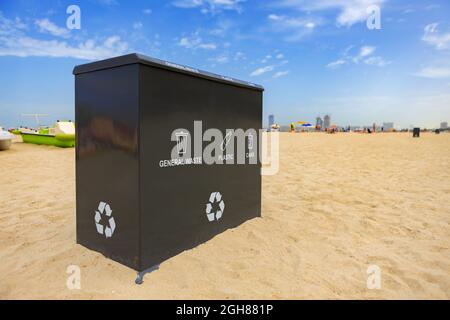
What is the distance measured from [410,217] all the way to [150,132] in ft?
11.5

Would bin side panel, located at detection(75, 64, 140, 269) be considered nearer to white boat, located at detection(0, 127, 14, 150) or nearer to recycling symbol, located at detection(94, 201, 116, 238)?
recycling symbol, located at detection(94, 201, 116, 238)

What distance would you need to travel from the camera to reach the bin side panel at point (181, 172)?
220 centimetres

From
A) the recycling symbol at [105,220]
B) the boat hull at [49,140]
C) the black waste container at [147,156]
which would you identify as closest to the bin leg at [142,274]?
the black waste container at [147,156]

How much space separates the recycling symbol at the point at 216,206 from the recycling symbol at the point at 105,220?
86 centimetres

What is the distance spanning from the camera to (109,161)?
2354mm

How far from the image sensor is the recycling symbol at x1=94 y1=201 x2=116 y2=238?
2433 millimetres

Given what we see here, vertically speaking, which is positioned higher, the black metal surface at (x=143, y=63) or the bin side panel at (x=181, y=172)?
the black metal surface at (x=143, y=63)

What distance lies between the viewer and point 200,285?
2.16 m

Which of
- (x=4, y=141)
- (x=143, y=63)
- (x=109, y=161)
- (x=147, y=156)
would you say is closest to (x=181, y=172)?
(x=147, y=156)

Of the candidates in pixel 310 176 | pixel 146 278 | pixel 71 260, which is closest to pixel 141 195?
pixel 146 278

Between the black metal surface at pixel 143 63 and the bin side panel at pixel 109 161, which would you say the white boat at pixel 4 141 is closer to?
the bin side panel at pixel 109 161

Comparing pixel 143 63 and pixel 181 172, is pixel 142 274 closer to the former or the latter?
pixel 181 172
